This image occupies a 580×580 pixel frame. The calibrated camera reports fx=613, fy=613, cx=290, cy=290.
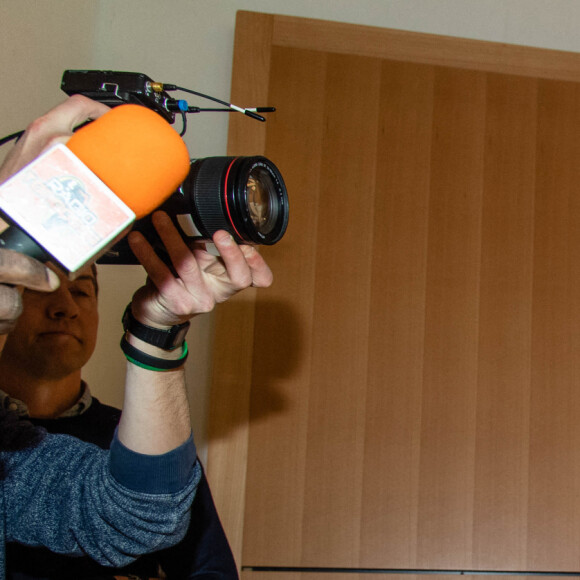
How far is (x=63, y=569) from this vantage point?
84 cm

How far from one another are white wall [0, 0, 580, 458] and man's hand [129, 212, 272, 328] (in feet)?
1.87

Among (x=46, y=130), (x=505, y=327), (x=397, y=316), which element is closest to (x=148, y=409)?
(x=46, y=130)

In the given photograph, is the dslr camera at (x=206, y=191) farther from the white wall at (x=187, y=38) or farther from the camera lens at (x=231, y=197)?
the white wall at (x=187, y=38)

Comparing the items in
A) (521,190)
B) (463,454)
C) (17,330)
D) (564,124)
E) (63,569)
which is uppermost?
(564,124)

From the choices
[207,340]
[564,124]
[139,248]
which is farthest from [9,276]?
[564,124]

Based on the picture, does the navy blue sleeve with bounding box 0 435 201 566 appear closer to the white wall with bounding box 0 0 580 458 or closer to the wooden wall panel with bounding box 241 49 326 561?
the white wall with bounding box 0 0 580 458

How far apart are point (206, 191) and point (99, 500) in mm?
356

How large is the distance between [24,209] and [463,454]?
1232 mm

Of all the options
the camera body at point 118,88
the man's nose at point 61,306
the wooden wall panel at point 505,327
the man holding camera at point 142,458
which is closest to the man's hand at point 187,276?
the man holding camera at point 142,458

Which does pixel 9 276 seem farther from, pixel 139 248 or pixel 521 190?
pixel 521 190

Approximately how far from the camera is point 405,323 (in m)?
1.38

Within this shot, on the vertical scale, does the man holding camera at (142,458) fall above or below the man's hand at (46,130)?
below

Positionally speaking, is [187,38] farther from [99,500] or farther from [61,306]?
[99,500]

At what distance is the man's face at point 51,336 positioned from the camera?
0.95m
